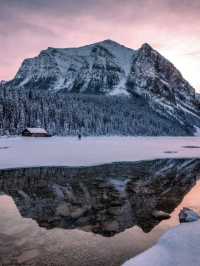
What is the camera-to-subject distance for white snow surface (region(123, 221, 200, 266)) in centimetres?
794

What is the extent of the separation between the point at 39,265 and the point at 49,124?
10812cm

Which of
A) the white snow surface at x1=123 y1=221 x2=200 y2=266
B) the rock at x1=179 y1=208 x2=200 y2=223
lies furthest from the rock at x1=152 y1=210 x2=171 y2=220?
the white snow surface at x1=123 y1=221 x2=200 y2=266

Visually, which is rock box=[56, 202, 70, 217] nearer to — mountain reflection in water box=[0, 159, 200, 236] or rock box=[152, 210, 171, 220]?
mountain reflection in water box=[0, 159, 200, 236]

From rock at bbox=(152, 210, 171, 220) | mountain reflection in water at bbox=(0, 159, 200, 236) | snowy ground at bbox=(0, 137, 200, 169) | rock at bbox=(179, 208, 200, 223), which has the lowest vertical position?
snowy ground at bbox=(0, 137, 200, 169)

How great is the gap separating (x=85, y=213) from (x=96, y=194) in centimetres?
367

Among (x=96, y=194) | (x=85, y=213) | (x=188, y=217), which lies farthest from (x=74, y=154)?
(x=188, y=217)

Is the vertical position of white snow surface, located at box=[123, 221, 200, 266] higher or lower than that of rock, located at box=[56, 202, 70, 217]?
higher

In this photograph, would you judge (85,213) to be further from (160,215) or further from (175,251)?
(175,251)

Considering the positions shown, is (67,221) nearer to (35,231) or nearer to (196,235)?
(35,231)

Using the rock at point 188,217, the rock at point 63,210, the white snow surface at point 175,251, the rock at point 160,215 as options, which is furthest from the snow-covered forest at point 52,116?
the white snow surface at point 175,251

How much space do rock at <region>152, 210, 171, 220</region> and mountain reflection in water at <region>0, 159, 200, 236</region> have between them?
21cm

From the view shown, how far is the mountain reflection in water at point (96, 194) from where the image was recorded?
12.1 meters

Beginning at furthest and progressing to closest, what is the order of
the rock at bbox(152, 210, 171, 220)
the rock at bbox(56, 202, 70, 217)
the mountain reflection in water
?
the rock at bbox(56, 202, 70, 217) → the rock at bbox(152, 210, 171, 220) → the mountain reflection in water

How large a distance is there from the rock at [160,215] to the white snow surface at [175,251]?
183 centimetres
